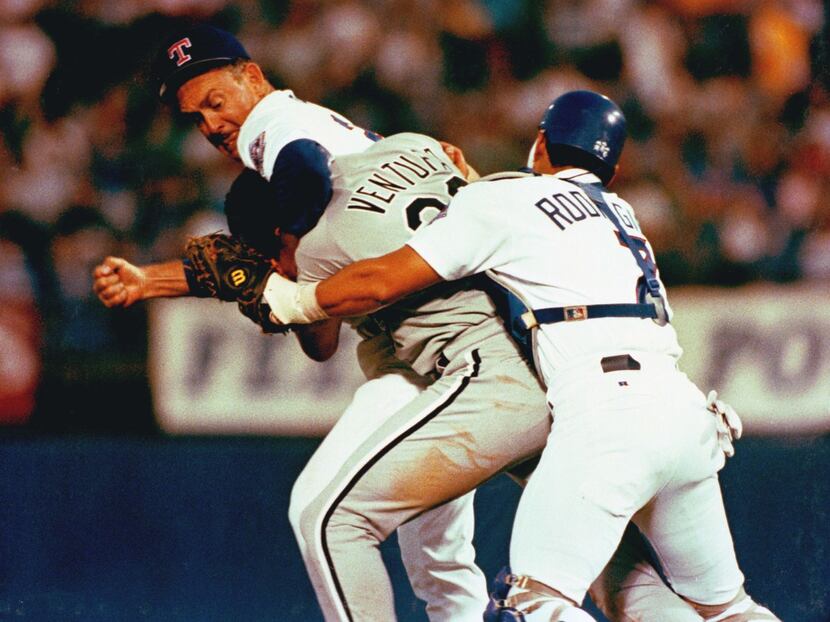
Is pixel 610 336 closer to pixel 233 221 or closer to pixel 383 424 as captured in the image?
pixel 383 424

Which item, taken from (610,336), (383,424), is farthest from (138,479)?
(610,336)

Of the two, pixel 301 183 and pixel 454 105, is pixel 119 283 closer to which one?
pixel 301 183

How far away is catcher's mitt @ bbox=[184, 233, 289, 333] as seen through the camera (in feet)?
11.1

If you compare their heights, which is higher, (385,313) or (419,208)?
(419,208)

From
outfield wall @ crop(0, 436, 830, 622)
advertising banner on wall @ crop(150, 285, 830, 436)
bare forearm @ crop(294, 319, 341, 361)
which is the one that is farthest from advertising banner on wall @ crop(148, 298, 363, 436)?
bare forearm @ crop(294, 319, 341, 361)

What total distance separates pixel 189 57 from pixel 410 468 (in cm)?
145

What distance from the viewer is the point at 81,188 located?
6336 mm

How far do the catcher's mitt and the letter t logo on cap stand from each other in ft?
1.77

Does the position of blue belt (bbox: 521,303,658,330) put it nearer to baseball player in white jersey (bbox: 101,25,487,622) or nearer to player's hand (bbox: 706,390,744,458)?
player's hand (bbox: 706,390,744,458)

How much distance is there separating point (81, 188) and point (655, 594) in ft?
13.7

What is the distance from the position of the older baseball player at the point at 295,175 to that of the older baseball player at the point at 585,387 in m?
0.25

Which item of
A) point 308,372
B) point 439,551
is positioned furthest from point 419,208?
point 308,372

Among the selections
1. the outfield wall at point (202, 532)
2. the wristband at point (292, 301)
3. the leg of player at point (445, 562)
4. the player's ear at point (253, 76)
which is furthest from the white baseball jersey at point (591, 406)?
the outfield wall at point (202, 532)

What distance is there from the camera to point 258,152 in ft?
11.3
